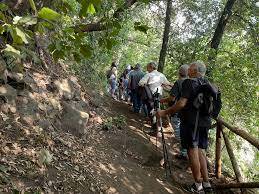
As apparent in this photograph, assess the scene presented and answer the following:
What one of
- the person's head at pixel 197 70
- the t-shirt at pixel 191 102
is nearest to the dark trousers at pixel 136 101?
the person's head at pixel 197 70

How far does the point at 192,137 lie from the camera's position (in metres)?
5.77

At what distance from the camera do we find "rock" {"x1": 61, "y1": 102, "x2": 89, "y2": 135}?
22.9 feet

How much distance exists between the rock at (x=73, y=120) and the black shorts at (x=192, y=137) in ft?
7.06

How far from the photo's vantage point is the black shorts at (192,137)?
19.0 ft

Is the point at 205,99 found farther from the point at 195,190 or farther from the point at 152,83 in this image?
the point at 152,83

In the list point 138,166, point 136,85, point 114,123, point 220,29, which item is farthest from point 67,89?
point 220,29

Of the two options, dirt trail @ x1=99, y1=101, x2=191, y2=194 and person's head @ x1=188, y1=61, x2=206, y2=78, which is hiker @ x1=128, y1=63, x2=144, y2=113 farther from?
person's head @ x1=188, y1=61, x2=206, y2=78

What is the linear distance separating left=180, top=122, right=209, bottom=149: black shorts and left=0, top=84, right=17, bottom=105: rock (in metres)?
2.81

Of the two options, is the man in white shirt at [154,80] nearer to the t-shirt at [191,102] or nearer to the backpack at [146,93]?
the backpack at [146,93]

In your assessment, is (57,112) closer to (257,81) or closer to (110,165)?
(110,165)

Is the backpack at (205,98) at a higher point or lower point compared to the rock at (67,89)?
higher

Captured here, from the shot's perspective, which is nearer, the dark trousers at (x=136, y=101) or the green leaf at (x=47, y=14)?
the green leaf at (x=47, y=14)

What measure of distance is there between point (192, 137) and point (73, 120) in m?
2.49

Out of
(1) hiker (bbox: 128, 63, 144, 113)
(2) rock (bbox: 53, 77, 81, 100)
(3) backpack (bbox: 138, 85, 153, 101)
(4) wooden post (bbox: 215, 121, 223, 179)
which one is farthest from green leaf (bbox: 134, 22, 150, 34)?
(1) hiker (bbox: 128, 63, 144, 113)
